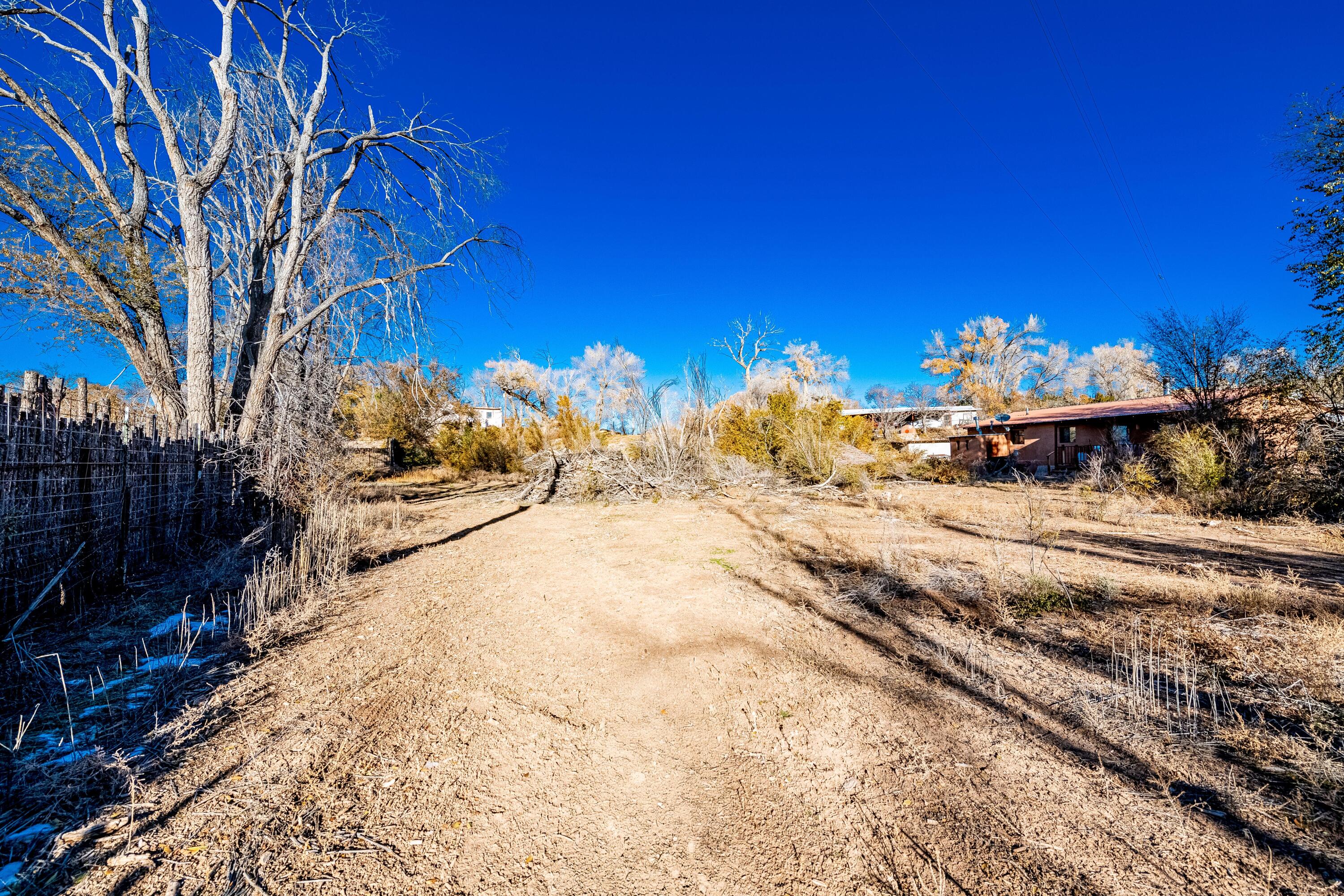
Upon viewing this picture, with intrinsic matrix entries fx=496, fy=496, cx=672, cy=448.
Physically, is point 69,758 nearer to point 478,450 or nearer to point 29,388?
point 29,388

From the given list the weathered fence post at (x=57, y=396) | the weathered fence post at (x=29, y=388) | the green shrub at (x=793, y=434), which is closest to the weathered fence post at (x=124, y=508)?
the weathered fence post at (x=57, y=396)

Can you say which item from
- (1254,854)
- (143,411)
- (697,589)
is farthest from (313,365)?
A: (1254,854)

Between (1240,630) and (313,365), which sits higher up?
(313,365)

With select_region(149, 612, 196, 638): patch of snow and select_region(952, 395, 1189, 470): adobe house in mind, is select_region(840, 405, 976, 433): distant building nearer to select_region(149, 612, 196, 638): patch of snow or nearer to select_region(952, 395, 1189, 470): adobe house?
select_region(952, 395, 1189, 470): adobe house

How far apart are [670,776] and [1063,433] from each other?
28275 mm

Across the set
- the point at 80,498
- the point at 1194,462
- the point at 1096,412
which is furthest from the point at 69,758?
the point at 1096,412

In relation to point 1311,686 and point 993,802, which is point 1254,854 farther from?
point 1311,686

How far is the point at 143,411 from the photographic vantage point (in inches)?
286

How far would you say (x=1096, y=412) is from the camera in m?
22.5

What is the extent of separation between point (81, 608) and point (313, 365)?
5367mm

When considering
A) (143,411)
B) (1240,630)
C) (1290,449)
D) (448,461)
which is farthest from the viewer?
(448,461)

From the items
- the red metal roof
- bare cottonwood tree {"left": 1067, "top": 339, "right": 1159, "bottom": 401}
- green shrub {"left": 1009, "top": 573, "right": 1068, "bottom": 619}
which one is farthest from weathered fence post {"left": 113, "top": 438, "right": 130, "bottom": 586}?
bare cottonwood tree {"left": 1067, "top": 339, "right": 1159, "bottom": 401}

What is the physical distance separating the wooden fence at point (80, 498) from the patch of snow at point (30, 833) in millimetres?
2802

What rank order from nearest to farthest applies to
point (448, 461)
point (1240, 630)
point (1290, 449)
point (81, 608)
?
point (1240, 630), point (81, 608), point (1290, 449), point (448, 461)
